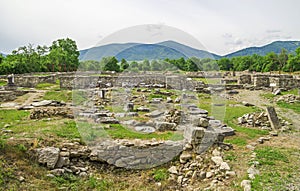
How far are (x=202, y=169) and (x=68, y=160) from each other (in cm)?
390

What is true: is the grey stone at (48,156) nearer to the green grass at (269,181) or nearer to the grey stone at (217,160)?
the grey stone at (217,160)

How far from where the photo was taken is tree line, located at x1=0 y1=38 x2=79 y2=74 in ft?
121

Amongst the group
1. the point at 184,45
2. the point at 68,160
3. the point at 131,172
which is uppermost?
the point at 184,45

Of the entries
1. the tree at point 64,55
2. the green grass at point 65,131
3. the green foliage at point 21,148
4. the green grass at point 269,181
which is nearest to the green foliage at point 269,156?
the green grass at point 269,181

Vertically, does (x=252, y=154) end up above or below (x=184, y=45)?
below

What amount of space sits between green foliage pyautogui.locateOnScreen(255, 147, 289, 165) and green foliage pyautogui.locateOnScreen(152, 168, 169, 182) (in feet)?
9.04

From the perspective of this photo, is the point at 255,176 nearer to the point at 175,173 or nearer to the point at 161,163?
the point at 175,173

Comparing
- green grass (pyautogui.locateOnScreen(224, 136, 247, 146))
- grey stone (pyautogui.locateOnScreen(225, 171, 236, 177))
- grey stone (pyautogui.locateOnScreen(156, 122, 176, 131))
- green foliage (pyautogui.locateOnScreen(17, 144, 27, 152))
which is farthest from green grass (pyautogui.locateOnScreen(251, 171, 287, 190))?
green foliage (pyautogui.locateOnScreen(17, 144, 27, 152))

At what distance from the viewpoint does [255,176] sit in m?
6.51

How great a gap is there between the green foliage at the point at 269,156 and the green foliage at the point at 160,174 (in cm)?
276

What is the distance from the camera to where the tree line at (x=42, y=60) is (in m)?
36.8

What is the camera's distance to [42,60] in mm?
47062

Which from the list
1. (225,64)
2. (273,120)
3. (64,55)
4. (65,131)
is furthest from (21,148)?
(225,64)

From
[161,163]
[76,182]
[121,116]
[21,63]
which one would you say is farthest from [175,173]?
[21,63]
